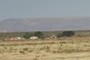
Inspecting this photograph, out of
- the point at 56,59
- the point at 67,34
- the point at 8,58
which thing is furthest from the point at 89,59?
the point at 67,34

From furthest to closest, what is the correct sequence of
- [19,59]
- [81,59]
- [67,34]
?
[67,34], [19,59], [81,59]

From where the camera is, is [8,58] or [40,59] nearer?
[40,59]

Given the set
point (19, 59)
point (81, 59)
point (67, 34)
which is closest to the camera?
point (81, 59)

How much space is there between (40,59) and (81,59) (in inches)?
170

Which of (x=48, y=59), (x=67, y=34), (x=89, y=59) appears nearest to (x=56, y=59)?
(x=48, y=59)

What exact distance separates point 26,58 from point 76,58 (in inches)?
231

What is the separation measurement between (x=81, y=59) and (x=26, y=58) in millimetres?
6736

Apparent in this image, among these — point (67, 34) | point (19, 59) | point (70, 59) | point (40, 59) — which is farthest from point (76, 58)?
point (67, 34)

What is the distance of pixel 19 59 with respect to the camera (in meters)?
37.8

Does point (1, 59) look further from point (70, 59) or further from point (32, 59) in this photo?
point (70, 59)

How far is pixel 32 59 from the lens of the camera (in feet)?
122

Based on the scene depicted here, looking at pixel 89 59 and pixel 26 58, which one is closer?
pixel 89 59

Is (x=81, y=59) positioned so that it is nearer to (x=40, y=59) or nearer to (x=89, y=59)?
(x=89, y=59)

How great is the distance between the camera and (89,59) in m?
35.1
